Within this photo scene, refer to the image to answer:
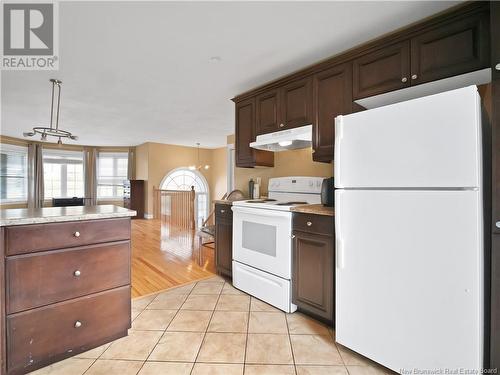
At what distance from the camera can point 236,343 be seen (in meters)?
1.69

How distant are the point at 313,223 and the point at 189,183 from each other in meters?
7.08

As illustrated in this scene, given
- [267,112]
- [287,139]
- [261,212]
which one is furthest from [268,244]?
[267,112]

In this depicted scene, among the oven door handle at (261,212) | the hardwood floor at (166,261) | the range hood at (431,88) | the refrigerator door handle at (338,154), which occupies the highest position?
the range hood at (431,88)

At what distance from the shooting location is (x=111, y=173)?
819 centimetres

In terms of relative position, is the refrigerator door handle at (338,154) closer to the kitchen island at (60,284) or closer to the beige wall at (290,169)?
the beige wall at (290,169)

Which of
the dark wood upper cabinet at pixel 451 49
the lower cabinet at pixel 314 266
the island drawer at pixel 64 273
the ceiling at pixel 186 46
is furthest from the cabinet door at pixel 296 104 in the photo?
the island drawer at pixel 64 273

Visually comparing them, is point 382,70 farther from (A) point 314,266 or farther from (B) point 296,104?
(A) point 314,266

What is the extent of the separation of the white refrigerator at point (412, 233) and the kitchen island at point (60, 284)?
154 cm

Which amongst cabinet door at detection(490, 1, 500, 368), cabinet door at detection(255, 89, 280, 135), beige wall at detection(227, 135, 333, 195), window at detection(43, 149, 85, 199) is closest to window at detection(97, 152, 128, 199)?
window at detection(43, 149, 85, 199)

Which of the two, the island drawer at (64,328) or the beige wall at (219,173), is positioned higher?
the beige wall at (219,173)

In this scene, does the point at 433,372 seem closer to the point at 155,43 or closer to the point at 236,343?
the point at 236,343

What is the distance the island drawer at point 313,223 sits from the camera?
1810mm

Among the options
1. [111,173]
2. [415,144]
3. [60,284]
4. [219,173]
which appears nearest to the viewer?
[415,144]

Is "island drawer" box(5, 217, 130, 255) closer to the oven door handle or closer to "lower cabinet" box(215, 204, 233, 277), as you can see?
the oven door handle
